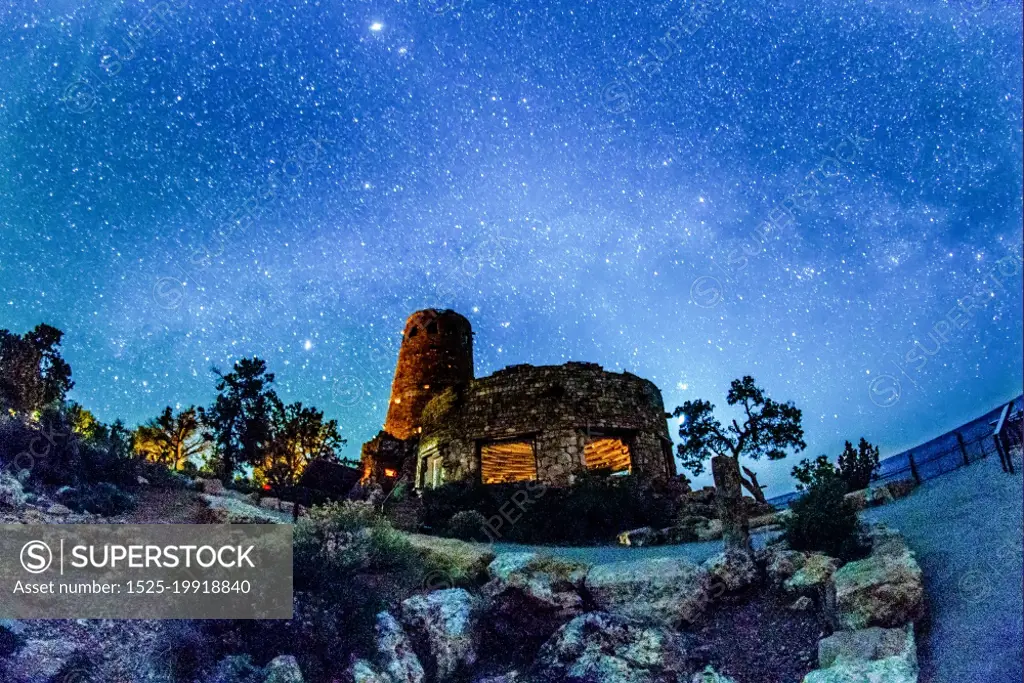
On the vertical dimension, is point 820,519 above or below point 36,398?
below

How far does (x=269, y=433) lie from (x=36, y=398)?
33.7ft

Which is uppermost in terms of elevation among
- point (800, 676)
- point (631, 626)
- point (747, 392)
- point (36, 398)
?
point (36, 398)

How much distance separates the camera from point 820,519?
1120cm

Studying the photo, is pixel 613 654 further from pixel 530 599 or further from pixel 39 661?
pixel 39 661

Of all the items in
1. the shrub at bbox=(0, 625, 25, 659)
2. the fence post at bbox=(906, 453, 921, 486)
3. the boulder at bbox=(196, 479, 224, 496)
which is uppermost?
the boulder at bbox=(196, 479, 224, 496)

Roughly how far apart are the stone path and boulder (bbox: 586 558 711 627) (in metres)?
3.05

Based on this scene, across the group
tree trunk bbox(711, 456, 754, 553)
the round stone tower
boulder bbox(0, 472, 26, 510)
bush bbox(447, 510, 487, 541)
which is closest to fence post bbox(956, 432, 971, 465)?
tree trunk bbox(711, 456, 754, 553)

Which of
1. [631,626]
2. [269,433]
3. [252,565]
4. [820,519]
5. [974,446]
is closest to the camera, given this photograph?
[631,626]

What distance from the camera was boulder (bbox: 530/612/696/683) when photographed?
809cm

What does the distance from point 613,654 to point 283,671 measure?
4501 mm

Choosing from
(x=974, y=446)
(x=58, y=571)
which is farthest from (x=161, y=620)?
(x=974, y=446)

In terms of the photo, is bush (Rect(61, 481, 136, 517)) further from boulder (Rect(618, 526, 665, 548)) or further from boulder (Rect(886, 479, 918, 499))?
boulder (Rect(886, 479, 918, 499))

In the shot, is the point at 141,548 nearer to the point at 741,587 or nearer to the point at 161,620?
the point at 161,620

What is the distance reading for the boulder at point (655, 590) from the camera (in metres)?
9.45
